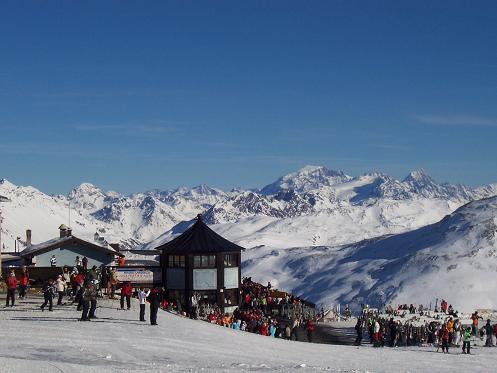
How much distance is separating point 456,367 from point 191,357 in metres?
10.0

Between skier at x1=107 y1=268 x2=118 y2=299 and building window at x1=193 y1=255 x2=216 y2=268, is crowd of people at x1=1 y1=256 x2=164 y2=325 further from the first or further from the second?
building window at x1=193 y1=255 x2=216 y2=268

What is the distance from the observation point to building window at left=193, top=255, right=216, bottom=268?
4597 centimetres

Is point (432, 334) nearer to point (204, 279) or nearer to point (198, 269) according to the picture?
point (204, 279)

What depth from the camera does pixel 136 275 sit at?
4059 centimetres

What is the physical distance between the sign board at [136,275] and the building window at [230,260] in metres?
5.91

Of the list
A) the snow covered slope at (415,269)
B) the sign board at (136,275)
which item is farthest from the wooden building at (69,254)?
the snow covered slope at (415,269)

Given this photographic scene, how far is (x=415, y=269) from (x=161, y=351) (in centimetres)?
9330

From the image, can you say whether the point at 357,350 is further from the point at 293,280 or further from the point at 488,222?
the point at 293,280

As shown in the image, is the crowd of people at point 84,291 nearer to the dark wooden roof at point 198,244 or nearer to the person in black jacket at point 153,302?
the person in black jacket at point 153,302

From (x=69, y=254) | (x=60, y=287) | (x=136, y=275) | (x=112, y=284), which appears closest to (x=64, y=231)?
(x=69, y=254)

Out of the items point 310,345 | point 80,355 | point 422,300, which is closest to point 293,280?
point 422,300

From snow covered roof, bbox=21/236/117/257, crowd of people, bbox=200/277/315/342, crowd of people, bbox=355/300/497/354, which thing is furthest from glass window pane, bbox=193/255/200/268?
crowd of people, bbox=355/300/497/354

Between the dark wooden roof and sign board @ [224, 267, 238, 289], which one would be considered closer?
the dark wooden roof

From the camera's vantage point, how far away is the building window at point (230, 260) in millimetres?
46775
